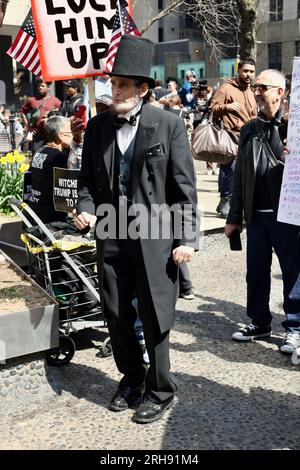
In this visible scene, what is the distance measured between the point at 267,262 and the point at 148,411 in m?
1.68

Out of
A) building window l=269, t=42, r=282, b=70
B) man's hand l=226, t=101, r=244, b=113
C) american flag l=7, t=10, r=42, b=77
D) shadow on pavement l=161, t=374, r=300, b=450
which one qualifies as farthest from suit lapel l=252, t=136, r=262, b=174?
building window l=269, t=42, r=282, b=70

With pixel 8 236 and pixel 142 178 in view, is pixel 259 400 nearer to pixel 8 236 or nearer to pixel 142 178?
pixel 142 178

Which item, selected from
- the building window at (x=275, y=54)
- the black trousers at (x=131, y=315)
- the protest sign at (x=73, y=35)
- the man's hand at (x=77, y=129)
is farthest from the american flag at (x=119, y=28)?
the building window at (x=275, y=54)

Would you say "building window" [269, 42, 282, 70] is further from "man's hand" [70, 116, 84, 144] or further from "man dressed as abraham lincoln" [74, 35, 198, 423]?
"man dressed as abraham lincoln" [74, 35, 198, 423]

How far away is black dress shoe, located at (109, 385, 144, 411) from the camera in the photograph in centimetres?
391


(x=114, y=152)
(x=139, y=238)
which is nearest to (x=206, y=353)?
(x=139, y=238)

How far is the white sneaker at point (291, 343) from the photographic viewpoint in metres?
4.72

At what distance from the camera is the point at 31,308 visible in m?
4.04

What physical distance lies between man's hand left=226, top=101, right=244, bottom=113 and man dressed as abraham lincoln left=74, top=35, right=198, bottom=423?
171 inches

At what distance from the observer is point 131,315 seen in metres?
3.85

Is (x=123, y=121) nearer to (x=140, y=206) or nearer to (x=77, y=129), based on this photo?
(x=140, y=206)

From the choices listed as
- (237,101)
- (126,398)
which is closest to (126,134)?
(126,398)

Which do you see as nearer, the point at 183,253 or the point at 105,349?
the point at 183,253
